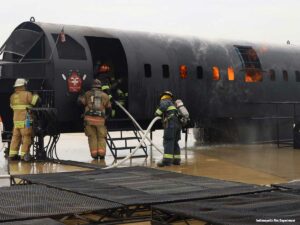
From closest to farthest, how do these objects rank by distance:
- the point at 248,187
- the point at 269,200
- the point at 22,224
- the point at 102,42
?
the point at 22,224, the point at 269,200, the point at 248,187, the point at 102,42

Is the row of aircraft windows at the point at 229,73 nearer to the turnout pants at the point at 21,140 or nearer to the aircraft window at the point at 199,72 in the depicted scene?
the aircraft window at the point at 199,72

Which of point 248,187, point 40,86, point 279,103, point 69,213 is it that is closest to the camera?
point 69,213

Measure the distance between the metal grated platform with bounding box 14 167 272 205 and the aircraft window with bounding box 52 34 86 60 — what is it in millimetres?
5822

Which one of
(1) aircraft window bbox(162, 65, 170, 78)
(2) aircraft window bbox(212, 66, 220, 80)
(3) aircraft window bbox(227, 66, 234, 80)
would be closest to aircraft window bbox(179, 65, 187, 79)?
(1) aircraft window bbox(162, 65, 170, 78)

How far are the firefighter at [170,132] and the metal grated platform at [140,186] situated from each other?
10.4 ft

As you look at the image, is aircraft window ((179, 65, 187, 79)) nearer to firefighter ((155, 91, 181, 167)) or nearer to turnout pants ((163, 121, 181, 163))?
firefighter ((155, 91, 181, 167))

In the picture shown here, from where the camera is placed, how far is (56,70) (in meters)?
16.4

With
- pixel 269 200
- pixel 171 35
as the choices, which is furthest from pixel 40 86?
pixel 269 200

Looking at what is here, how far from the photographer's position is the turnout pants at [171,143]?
598 inches

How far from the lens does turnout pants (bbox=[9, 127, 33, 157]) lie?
53.9ft

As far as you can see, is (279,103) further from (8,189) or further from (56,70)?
(8,189)

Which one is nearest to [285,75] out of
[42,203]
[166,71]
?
[166,71]

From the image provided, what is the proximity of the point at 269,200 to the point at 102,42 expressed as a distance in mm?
12100

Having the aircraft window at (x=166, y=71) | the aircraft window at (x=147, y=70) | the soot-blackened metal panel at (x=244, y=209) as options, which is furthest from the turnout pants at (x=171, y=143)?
the soot-blackened metal panel at (x=244, y=209)
